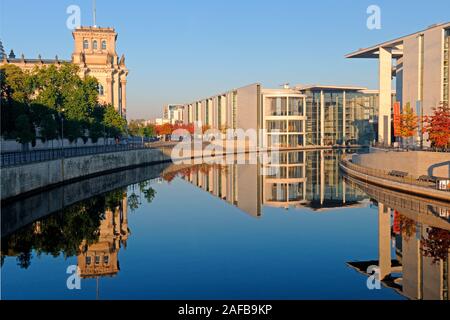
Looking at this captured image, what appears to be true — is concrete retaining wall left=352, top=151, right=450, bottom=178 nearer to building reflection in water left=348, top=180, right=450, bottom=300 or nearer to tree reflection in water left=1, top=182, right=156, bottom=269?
building reflection in water left=348, top=180, right=450, bottom=300

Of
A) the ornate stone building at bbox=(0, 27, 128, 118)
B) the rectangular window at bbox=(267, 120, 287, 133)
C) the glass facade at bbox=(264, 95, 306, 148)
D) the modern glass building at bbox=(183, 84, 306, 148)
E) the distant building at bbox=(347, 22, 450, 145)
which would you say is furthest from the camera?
the rectangular window at bbox=(267, 120, 287, 133)

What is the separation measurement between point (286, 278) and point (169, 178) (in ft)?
119

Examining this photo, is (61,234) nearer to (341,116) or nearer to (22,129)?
(22,129)

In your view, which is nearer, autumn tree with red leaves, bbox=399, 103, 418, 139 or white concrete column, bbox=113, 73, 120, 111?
autumn tree with red leaves, bbox=399, 103, 418, 139

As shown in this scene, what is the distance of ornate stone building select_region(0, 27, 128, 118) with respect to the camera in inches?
3374

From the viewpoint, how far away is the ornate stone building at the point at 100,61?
85688 millimetres

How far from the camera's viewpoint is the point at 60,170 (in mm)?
39000

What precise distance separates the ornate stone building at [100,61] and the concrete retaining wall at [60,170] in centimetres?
2720

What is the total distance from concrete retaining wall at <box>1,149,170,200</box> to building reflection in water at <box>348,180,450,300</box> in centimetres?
2134

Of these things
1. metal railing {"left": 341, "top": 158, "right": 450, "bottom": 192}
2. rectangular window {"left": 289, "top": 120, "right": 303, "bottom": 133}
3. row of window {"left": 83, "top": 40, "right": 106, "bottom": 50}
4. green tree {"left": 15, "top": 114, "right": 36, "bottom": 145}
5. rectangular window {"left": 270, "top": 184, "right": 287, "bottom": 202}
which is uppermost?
row of window {"left": 83, "top": 40, "right": 106, "bottom": 50}

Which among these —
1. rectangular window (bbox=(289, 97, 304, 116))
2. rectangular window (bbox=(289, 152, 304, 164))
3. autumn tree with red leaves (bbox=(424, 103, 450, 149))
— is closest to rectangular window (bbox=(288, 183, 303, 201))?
autumn tree with red leaves (bbox=(424, 103, 450, 149))

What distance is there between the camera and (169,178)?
5244 centimetres

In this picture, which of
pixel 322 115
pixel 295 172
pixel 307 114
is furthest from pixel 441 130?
pixel 322 115
